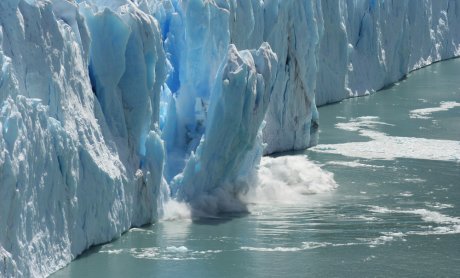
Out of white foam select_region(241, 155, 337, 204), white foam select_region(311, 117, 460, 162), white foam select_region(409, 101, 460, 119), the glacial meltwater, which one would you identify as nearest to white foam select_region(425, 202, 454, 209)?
the glacial meltwater

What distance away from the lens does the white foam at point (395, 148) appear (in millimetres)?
19844

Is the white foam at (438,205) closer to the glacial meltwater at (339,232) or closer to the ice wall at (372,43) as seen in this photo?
the glacial meltwater at (339,232)

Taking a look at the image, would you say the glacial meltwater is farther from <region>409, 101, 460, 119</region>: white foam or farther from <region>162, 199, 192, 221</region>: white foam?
<region>409, 101, 460, 119</region>: white foam

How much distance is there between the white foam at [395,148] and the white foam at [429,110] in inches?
96.5

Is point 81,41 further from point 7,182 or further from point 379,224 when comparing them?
point 379,224

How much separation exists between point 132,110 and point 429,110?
12.6 metres

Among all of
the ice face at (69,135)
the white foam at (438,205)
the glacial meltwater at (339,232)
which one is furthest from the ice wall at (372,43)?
the ice face at (69,135)

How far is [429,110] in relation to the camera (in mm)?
25234

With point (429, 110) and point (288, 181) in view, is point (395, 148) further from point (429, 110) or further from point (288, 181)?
point (429, 110)

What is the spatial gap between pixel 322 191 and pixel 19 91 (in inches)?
257

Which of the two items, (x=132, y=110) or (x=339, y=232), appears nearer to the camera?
(x=132, y=110)

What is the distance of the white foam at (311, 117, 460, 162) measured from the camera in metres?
19.8

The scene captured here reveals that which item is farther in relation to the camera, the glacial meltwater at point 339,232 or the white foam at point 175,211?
the white foam at point 175,211

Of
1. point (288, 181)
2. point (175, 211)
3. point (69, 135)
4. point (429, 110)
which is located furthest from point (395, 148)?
point (69, 135)
